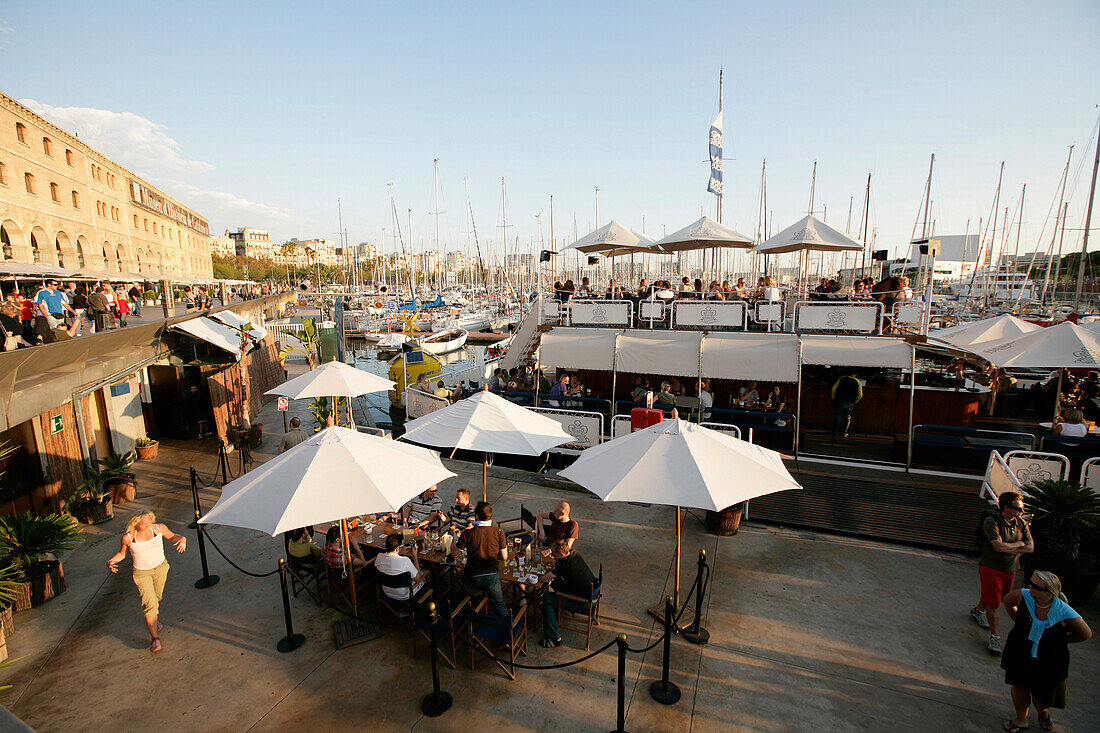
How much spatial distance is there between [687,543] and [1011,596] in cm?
444

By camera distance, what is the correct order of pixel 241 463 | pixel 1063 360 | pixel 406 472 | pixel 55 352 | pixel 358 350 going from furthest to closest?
pixel 358 350
pixel 241 463
pixel 1063 360
pixel 55 352
pixel 406 472

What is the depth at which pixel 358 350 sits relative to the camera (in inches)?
1943

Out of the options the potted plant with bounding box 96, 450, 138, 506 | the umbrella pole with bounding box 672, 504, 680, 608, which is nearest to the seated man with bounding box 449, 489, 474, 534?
the umbrella pole with bounding box 672, 504, 680, 608

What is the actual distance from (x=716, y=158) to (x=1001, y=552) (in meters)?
13.8

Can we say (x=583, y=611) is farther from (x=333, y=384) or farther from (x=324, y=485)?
(x=333, y=384)

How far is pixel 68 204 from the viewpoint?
42531mm

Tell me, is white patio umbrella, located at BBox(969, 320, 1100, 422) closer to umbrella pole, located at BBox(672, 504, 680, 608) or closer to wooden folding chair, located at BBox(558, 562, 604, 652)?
umbrella pole, located at BBox(672, 504, 680, 608)

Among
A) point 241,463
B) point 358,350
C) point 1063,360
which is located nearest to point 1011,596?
point 1063,360

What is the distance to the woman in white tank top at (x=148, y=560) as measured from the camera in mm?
6223

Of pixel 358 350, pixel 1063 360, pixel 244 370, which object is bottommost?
pixel 358 350

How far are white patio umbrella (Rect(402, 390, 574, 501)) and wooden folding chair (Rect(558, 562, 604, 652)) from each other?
81.5 inches

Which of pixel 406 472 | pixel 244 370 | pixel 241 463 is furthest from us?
pixel 244 370

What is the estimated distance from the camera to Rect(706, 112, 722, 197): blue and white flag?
53.5 ft

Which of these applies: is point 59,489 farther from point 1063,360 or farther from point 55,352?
point 1063,360
